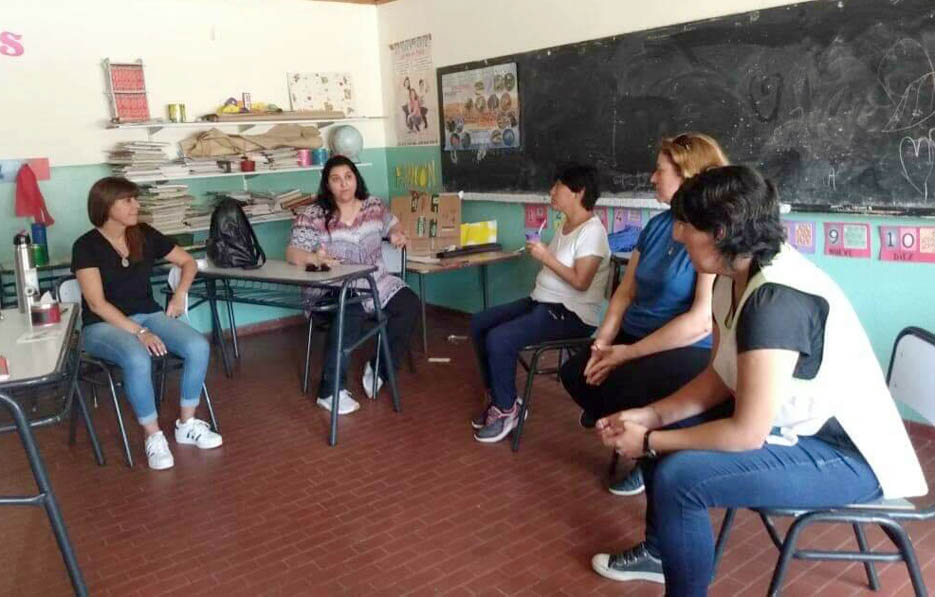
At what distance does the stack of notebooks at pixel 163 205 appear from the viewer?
4.76 metres

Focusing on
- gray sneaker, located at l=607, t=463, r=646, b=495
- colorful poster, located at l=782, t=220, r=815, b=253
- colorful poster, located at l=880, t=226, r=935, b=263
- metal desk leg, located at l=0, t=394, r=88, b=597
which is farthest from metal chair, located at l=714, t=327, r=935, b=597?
metal desk leg, located at l=0, t=394, r=88, b=597

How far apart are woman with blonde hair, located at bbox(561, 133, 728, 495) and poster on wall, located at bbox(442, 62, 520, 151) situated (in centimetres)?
227

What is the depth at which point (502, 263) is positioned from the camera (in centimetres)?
526

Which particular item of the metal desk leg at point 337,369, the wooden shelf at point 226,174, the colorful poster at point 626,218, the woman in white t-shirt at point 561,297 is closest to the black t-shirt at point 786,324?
the woman in white t-shirt at point 561,297

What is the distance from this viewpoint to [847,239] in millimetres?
3330

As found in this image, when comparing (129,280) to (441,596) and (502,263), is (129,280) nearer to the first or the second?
(441,596)

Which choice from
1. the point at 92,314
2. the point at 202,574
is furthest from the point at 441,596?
the point at 92,314

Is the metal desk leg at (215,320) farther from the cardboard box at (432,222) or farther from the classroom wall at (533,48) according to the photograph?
the classroom wall at (533,48)

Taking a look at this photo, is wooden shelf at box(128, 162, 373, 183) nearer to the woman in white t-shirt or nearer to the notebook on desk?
the notebook on desk

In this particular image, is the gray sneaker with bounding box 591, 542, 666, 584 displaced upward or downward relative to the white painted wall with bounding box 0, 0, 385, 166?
downward

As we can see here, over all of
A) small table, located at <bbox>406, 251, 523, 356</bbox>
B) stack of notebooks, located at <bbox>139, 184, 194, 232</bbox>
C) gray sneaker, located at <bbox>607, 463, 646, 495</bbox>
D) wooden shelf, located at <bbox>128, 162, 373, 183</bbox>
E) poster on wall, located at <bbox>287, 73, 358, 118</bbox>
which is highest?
poster on wall, located at <bbox>287, 73, 358, 118</bbox>

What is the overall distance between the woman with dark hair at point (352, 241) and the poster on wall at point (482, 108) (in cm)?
124

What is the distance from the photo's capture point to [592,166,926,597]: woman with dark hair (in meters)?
1.62

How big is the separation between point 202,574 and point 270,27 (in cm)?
417
